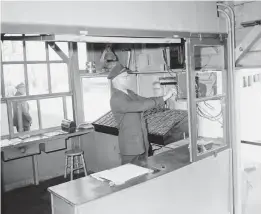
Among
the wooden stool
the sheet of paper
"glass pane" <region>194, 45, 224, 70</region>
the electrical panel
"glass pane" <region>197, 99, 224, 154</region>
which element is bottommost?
the wooden stool

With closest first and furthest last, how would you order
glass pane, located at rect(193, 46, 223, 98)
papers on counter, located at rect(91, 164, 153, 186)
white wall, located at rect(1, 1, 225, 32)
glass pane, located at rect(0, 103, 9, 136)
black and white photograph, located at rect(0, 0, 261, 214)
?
white wall, located at rect(1, 1, 225, 32), black and white photograph, located at rect(0, 0, 261, 214), papers on counter, located at rect(91, 164, 153, 186), glass pane, located at rect(193, 46, 223, 98), glass pane, located at rect(0, 103, 9, 136)

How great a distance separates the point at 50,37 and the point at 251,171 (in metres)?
2.74

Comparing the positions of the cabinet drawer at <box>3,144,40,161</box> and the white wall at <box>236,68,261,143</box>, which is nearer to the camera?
the white wall at <box>236,68,261,143</box>

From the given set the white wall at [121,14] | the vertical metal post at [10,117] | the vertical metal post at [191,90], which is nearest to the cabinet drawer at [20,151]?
the vertical metal post at [10,117]

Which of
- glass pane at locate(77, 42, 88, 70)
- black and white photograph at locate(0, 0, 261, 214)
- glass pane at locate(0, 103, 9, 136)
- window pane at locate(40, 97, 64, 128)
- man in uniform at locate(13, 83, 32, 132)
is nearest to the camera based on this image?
black and white photograph at locate(0, 0, 261, 214)

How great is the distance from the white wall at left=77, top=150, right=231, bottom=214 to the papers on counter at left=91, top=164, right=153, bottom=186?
101 millimetres

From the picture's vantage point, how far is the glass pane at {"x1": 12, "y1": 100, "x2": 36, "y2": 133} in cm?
466

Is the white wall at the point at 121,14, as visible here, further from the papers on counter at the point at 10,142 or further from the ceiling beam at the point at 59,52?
the ceiling beam at the point at 59,52

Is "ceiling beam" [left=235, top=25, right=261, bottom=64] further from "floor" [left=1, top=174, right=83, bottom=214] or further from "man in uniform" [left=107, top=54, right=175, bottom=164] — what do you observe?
"floor" [left=1, top=174, right=83, bottom=214]

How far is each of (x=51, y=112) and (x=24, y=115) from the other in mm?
464

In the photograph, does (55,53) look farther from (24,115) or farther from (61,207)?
(61,207)

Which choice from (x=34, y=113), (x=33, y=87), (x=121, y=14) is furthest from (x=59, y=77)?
(x=121, y=14)

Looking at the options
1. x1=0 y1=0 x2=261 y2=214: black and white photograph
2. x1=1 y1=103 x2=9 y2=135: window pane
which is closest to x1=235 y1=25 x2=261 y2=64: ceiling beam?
x1=0 y1=0 x2=261 y2=214: black and white photograph

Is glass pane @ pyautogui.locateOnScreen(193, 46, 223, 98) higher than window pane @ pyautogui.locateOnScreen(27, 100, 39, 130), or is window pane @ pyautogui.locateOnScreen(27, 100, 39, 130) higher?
glass pane @ pyautogui.locateOnScreen(193, 46, 223, 98)
